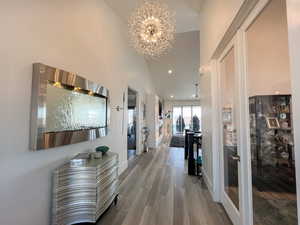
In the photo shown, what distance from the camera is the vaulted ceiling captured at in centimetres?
347

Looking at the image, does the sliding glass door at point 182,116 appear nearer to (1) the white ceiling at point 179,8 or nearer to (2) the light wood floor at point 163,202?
(2) the light wood floor at point 163,202

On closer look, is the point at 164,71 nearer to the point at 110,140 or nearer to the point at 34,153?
the point at 110,140

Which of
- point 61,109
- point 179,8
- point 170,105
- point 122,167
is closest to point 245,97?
point 61,109

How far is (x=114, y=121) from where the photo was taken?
3.71m

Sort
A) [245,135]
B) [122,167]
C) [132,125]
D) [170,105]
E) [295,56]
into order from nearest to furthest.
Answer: [295,56]
[245,135]
[122,167]
[132,125]
[170,105]

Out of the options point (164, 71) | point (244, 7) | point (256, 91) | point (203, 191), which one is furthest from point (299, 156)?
point (164, 71)

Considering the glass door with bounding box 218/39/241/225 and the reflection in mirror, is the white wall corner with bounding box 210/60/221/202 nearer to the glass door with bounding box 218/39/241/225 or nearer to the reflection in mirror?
the glass door with bounding box 218/39/241/225

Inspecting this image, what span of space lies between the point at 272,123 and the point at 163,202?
198 centimetres

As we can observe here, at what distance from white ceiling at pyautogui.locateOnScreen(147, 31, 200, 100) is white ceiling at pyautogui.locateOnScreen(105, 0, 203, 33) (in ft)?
4.24

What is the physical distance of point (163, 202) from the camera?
2.57 meters

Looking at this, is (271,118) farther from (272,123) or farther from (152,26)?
(152,26)

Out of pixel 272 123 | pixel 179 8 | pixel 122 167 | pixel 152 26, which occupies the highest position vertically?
pixel 179 8

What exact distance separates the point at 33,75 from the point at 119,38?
2867 mm

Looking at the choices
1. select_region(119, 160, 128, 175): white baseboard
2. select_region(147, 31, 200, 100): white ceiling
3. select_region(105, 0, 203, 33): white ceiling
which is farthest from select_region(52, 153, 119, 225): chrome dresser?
select_region(147, 31, 200, 100): white ceiling
